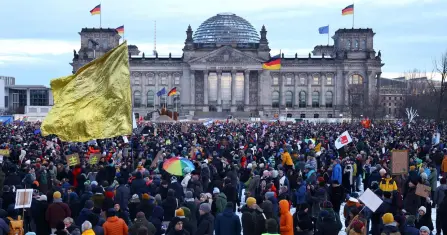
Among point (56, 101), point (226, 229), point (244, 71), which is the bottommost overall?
point (226, 229)

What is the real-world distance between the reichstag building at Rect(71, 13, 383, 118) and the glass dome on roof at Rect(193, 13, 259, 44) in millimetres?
13181

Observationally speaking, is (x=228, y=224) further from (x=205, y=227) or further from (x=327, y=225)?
(x=327, y=225)

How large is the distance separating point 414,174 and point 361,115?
64.5m

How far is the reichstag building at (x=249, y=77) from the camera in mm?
104312

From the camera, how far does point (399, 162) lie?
729 inches

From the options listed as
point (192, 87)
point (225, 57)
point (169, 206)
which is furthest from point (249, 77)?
point (169, 206)

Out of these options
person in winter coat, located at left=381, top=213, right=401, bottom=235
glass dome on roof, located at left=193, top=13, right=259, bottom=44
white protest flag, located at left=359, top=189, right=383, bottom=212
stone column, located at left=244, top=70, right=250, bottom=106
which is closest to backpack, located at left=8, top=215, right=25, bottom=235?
white protest flag, located at left=359, top=189, right=383, bottom=212

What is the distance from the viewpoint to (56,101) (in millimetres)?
14750

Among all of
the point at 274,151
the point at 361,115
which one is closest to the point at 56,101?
the point at 274,151

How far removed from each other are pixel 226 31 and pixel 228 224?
111075 mm

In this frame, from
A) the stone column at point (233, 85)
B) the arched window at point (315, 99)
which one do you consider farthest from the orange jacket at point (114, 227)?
the arched window at point (315, 99)

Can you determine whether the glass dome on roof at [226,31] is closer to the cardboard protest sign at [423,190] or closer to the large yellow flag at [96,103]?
the large yellow flag at [96,103]

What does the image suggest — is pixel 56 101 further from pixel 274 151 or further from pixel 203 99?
pixel 203 99

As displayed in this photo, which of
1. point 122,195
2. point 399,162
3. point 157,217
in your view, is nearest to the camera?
point 157,217
